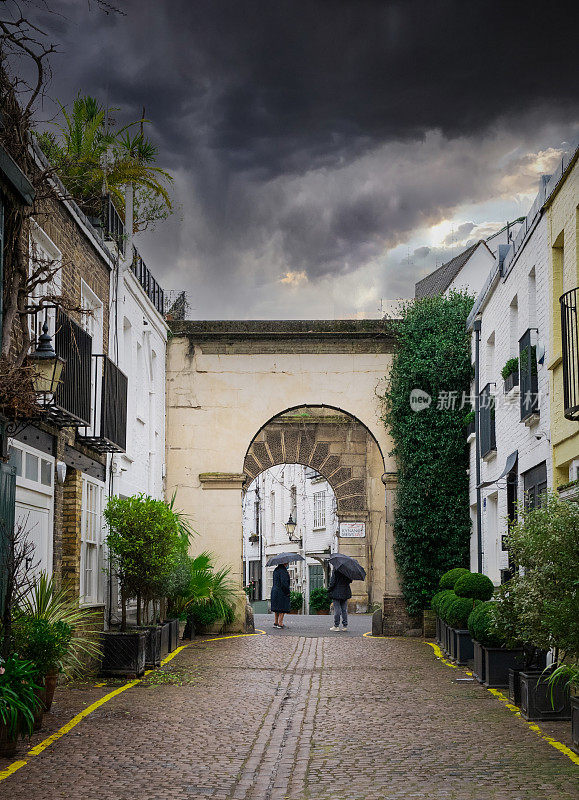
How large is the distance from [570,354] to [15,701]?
21.0 ft

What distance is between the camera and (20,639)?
9328 mm

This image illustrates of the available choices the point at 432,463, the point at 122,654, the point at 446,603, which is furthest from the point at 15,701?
the point at 432,463

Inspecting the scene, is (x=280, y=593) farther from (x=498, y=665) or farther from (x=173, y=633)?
(x=498, y=665)

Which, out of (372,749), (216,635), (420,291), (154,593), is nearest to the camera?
(372,749)

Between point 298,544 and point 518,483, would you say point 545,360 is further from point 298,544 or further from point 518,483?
point 298,544

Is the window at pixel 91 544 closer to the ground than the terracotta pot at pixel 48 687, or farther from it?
farther from it

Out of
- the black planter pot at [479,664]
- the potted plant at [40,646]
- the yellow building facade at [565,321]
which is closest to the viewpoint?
the potted plant at [40,646]

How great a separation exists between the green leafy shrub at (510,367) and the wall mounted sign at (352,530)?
1662 centimetres

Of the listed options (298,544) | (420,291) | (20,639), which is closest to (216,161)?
(20,639)

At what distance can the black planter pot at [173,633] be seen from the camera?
54.2 feet

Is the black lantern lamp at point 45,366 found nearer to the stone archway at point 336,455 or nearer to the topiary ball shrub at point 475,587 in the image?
the topiary ball shrub at point 475,587

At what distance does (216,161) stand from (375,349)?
5.63 meters

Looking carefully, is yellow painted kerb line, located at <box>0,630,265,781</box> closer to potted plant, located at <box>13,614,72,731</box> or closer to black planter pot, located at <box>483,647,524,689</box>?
potted plant, located at <box>13,614,72,731</box>

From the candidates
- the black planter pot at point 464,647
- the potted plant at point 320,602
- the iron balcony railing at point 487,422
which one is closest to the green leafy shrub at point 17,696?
the black planter pot at point 464,647
